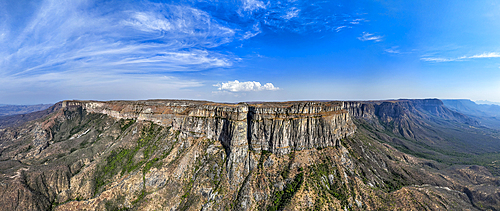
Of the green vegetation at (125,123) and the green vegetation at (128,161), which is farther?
the green vegetation at (125,123)

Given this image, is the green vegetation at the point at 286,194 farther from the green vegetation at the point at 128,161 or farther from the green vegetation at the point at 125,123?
the green vegetation at the point at 125,123

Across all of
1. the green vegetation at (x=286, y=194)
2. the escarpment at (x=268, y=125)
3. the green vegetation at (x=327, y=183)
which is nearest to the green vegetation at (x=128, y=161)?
the escarpment at (x=268, y=125)

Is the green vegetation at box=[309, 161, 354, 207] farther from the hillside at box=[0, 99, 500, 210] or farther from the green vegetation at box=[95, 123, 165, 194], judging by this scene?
the green vegetation at box=[95, 123, 165, 194]

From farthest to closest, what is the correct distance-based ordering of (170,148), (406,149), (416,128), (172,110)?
(416,128), (406,149), (172,110), (170,148)

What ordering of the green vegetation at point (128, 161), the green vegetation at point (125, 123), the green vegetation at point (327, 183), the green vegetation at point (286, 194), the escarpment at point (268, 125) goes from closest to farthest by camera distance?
the green vegetation at point (286, 194) < the green vegetation at point (327, 183) < the green vegetation at point (128, 161) < the escarpment at point (268, 125) < the green vegetation at point (125, 123)

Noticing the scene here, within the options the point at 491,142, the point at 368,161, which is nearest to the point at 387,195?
the point at 368,161

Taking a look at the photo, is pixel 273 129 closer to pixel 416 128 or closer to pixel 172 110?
pixel 172 110

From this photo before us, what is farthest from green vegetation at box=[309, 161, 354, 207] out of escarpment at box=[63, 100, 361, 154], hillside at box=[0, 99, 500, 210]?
escarpment at box=[63, 100, 361, 154]

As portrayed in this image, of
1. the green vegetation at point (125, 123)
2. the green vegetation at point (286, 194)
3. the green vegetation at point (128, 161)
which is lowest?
the green vegetation at point (286, 194)
